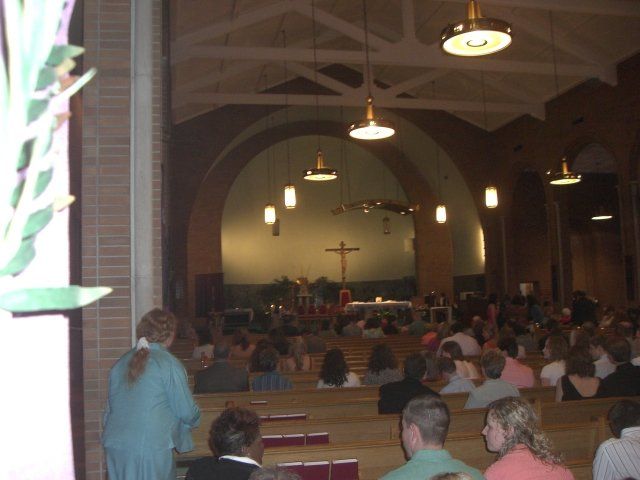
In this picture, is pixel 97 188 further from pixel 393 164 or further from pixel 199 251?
pixel 393 164

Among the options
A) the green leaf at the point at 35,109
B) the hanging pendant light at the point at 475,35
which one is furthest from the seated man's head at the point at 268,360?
the green leaf at the point at 35,109

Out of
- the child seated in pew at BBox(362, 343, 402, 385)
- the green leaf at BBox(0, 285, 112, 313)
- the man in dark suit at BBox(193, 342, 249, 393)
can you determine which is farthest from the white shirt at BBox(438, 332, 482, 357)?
the green leaf at BBox(0, 285, 112, 313)

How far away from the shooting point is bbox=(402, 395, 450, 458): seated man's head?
2.62 m

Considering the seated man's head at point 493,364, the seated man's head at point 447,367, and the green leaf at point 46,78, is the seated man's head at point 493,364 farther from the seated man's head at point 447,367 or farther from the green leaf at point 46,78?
the green leaf at point 46,78

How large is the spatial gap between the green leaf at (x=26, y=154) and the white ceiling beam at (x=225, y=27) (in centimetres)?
924

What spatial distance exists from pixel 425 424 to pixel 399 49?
34.6 feet

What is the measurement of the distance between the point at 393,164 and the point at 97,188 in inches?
620

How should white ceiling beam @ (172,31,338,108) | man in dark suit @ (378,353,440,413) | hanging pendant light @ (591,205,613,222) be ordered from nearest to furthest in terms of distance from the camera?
1. man in dark suit @ (378,353,440,413)
2. white ceiling beam @ (172,31,338,108)
3. hanging pendant light @ (591,205,613,222)

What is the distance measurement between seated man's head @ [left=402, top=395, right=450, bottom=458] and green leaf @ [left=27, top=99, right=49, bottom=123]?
5.63 feet

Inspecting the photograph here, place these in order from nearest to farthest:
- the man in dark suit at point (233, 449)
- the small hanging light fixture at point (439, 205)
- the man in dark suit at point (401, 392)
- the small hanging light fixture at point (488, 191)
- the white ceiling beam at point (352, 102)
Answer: the man in dark suit at point (233, 449) < the man in dark suit at point (401, 392) < the small hanging light fixture at point (488, 191) < the white ceiling beam at point (352, 102) < the small hanging light fixture at point (439, 205)

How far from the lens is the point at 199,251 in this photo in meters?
16.8

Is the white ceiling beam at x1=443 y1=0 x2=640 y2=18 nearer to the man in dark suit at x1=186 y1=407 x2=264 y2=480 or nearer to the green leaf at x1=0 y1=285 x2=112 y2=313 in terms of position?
the man in dark suit at x1=186 y1=407 x2=264 y2=480

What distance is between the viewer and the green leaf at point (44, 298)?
7.03 feet

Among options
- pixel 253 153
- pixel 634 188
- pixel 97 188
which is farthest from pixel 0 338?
pixel 253 153
